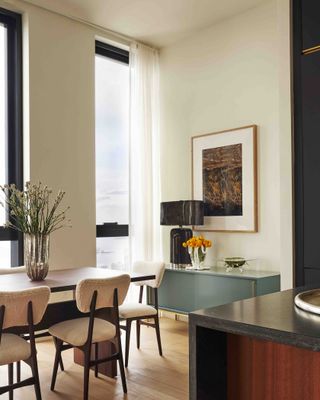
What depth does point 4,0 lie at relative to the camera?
4.62m

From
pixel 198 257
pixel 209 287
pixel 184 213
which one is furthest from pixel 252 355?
pixel 184 213

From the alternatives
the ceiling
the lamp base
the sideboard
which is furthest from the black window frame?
the sideboard

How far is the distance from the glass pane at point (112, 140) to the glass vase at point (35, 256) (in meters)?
1.96

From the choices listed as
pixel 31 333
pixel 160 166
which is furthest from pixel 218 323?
pixel 160 166

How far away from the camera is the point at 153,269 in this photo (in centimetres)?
442

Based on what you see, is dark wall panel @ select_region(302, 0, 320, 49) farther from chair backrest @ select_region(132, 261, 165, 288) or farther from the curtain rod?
the curtain rod

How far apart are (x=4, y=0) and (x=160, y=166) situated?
8.59 feet

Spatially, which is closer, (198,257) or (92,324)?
(92,324)

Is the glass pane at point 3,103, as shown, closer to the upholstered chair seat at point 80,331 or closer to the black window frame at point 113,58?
the black window frame at point 113,58

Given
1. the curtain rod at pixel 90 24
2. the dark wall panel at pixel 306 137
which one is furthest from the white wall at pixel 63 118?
the dark wall panel at pixel 306 137

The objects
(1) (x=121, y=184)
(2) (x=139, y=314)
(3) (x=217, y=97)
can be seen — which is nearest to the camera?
(2) (x=139, y=314)

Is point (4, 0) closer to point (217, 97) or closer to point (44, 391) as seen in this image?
point (217, 97)

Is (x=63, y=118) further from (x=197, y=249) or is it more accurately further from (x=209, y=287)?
(x=209, y=287)

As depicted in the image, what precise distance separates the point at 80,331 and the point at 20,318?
56cm
